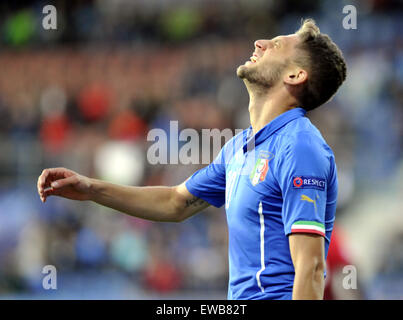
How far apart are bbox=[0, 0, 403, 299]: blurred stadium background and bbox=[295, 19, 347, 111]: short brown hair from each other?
14.1 ft

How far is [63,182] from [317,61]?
143 centimetres

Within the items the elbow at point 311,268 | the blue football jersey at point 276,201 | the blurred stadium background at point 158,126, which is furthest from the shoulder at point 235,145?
the blurred stadium background at point 158,126

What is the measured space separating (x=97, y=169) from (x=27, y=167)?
Answer: 1.10 m

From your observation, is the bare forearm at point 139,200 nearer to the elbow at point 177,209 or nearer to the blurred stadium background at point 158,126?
the elbow at point 177,209

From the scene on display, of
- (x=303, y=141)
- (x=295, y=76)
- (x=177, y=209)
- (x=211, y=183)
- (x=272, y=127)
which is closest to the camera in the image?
(x=303, y=141)

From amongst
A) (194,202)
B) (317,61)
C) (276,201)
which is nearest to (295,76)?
(317,61)

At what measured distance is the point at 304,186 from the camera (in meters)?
3.09

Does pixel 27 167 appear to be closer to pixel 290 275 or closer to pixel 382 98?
pixel 382 98

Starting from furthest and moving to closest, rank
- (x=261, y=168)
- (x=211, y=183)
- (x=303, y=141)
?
1. (x=211, y=183)
2. (x=261, y=168)
3. (x=303, y=141)

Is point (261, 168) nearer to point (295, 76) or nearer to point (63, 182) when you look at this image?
point (295, 76)

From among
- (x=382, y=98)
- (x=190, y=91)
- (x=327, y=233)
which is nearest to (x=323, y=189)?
(x=327, y=233)

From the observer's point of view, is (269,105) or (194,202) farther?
(194,202)

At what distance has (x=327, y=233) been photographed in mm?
3381

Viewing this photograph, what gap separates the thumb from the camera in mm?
3666
